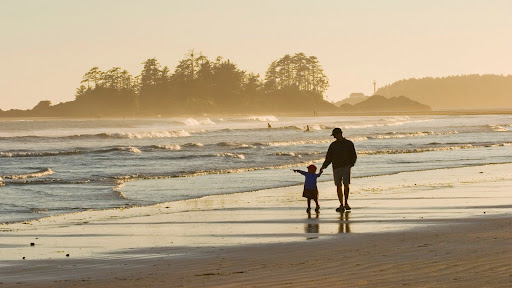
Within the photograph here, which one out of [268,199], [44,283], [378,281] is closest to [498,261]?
[378,281]

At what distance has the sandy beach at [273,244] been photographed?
8.91 metres

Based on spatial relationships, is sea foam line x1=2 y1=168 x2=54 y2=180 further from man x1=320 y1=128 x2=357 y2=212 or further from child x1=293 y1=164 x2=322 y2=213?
man x1=320 y1=128 x2=357 y2=212

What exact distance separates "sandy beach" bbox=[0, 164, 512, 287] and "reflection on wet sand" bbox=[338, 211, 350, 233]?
19mm

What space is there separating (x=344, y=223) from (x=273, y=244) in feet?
8.65

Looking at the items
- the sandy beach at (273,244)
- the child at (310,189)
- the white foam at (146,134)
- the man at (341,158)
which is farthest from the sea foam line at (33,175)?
the white foam at (146,134)

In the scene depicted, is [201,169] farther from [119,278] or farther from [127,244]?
[119,278]

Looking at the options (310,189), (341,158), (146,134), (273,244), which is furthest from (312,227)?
(146,134)

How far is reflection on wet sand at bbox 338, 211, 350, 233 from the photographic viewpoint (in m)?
12.9

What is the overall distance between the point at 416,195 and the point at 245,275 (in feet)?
32.6

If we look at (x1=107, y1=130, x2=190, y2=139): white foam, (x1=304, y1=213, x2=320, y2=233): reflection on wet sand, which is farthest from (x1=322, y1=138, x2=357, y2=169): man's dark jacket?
(x1=107, y1=130, x2=190, y2=139): white foam

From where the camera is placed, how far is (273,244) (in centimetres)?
1148

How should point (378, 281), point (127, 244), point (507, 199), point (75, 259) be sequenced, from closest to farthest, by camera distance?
point (378, 281), point (75, 259), point (127, 244), point (507, 199)

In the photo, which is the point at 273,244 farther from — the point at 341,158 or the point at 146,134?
the point at 146,134

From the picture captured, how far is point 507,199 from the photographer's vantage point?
56.0 feet
